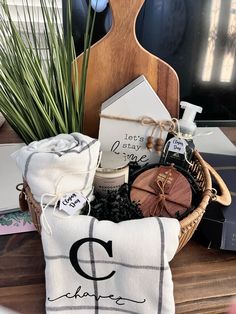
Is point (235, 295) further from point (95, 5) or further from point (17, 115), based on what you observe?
point (95, 5)

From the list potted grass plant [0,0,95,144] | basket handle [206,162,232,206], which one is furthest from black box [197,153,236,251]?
potted grass plant [0,0,95,144]

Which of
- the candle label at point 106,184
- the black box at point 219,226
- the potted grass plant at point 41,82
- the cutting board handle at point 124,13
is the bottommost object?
A: the black box at point 219,226

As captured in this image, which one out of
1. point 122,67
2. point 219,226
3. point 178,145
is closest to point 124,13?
point 122,67

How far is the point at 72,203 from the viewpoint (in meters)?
0.40

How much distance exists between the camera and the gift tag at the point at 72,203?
0.40 meters

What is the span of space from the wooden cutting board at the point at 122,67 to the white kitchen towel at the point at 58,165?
16cm

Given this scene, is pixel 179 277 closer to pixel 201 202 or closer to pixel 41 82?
pixel 201 202

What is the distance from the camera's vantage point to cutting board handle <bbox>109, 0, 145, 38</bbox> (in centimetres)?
49

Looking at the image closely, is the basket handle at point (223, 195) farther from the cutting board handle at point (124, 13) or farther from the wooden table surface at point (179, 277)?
the cutting board handle at point (124, 13)

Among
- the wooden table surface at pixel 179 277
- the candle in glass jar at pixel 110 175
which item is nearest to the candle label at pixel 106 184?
the candle in glass jar at pixel 110 175

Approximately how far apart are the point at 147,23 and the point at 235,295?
453 millimetres

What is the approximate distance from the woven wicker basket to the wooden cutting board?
106mm

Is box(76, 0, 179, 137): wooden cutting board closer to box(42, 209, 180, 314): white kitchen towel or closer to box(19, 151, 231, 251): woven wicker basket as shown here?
box(19, 151, 231, 251): woven wicker basket

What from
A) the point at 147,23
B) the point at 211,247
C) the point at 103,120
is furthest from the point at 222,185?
the point at 147,23
